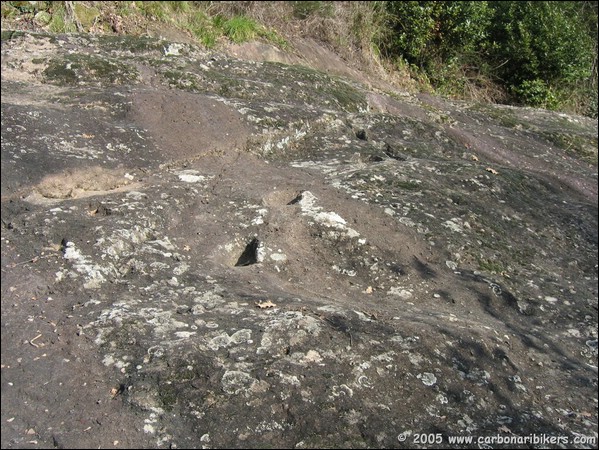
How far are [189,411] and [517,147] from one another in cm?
591

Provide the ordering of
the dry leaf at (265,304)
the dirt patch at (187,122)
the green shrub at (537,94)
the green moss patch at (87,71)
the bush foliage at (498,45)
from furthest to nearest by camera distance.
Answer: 1. the green shrub at (537,94)
2. the bush foliage at (498,45)
3. the green moss patch at (87,71)
4. the dirt patch at (187,122)
5. the dry leaf at (265,304)

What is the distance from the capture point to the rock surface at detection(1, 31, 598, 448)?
2.46m

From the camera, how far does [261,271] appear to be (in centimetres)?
351

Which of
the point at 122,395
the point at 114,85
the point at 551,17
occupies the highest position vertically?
the point at 551,17

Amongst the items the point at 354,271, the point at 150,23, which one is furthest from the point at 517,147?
the point at 150,23

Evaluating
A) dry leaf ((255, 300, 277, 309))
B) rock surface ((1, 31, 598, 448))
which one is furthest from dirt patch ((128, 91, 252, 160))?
dry leaf ((255, 300, 277, 309))

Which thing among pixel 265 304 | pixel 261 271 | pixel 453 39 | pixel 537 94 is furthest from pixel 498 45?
pixel 265 304

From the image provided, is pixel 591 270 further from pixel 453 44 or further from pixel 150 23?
pixel 453 44

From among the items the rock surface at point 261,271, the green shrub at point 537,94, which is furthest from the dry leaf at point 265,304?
the green shrub at point 537,94

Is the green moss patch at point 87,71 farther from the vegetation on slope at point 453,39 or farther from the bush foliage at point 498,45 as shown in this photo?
the bush foliage at point 498,45

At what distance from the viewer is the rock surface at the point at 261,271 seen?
246 centimetres

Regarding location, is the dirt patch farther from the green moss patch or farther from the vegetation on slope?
the vegetation on slope

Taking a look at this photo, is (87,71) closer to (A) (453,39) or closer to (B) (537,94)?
(A) (453,39)

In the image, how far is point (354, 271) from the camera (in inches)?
147
